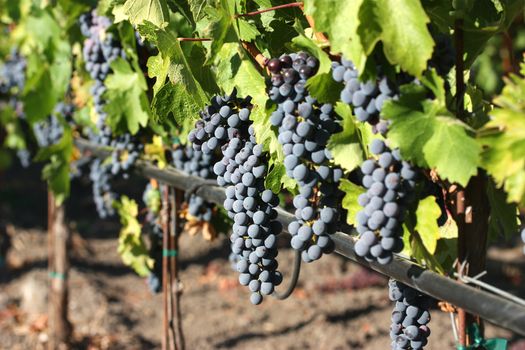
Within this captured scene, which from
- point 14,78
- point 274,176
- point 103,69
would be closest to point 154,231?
point 103,69

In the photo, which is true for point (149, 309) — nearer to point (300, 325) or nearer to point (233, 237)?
point (300, 325)

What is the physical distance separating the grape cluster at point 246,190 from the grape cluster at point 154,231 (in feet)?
5.56

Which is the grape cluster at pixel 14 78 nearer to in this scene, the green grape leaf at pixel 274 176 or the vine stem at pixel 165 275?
the vine stem at pixel 165 275

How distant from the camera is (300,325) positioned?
206 inches

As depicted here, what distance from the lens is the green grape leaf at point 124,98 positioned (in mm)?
2926

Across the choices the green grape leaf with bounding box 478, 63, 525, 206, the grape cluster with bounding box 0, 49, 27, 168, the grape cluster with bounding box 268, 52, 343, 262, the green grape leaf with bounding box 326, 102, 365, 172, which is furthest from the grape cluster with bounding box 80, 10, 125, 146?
the grape cluster with bounding box 0, 49, 27, 168

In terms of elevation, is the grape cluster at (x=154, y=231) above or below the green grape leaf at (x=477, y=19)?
below

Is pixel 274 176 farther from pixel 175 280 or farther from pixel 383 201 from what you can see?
pixel 175 280

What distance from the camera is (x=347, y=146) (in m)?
1.46

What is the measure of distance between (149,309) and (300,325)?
1253 millimetres

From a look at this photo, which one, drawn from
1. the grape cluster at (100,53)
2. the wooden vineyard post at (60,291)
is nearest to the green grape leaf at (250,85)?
the grape cluster at (100,53)

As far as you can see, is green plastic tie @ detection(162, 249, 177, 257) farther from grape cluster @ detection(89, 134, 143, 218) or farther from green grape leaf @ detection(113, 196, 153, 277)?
grape cluster @ detection(89, 134, 143, 218)

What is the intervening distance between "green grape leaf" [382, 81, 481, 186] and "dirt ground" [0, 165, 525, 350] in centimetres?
354

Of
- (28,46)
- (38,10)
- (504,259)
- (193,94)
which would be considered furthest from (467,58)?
(504,259)
